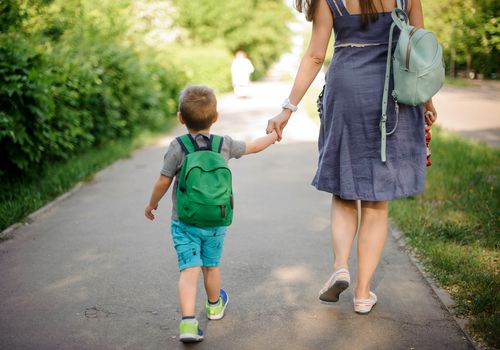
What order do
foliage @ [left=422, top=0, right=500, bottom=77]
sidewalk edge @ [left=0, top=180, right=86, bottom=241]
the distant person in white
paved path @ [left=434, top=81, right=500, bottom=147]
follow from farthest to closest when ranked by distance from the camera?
the distant person in white, paved path @ [left=434, top=81, right=500, bottom=147], foliage @ [left=422, top=0, right=500, bottom=77], sidewalk edge @ [left=0, top=180, right=86, bottom=241]

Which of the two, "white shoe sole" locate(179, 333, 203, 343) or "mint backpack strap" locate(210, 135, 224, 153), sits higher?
"mint backpack strap" locate(210, 135, 224, 153)

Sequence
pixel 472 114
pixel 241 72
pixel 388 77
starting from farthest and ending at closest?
pixel 241 72 → pixel 472 114 → pixel 388 77

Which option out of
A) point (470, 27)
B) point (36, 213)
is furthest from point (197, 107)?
point (470, 27)

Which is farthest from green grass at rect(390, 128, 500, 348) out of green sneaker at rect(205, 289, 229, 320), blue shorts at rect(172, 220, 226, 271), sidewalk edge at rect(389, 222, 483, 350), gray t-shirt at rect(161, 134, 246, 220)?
gray t-shirt at rect(161, 134, 246, 220)

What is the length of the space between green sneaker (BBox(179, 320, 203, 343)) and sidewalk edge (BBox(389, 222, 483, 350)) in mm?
1458

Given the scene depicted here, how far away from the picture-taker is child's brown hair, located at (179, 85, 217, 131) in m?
2.88

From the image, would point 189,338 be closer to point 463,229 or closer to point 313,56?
point 313,56

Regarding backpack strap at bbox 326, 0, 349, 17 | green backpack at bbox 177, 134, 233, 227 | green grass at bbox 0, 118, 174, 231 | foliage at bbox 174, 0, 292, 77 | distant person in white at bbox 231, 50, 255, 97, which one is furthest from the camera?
foliage at bbox 174, 0, 292, 77

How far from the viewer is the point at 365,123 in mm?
3117

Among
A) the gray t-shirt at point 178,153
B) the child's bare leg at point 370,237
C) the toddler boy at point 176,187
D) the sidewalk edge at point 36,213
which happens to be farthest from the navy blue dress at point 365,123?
the sidewalk edge at point 36,213

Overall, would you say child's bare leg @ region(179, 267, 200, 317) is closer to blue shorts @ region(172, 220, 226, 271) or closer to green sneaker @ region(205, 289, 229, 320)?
blue shorts @ region(172, 220, 226, 271)

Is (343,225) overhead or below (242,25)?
Result: below

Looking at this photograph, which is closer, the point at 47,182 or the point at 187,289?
the point at 187,289

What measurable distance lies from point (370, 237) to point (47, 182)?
4602mm
